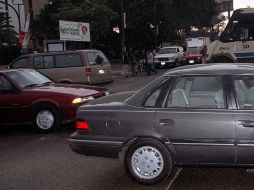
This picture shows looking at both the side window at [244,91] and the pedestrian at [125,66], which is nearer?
the side window at [244,91]

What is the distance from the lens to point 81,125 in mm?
6723

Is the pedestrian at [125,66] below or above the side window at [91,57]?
below

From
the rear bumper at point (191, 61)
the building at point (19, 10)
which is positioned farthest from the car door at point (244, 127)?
the building at point (19, 10)

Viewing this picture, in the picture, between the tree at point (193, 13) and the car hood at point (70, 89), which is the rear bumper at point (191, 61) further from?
the car hood at point (70, 89)

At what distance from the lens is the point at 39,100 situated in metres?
10.8

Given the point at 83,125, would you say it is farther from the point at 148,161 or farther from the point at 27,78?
the point at 27,78

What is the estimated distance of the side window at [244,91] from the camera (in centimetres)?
600

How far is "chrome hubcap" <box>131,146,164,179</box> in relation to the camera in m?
6.22

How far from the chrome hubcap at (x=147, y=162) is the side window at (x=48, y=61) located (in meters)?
11.6

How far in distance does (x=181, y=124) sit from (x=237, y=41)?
468 inches

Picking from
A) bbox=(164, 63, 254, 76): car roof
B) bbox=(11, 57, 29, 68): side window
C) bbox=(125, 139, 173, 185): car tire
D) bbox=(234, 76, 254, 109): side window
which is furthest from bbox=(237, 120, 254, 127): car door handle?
bbox=(11, 57, 29, 68): side window

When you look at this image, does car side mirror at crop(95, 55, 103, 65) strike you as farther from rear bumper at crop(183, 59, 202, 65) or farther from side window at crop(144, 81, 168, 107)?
rear bumper at crop(183, 59, 202, 65)

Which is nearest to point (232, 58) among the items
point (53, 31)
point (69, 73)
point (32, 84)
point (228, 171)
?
point (69, 73)

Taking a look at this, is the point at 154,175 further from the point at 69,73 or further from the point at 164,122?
the point at 69,73
